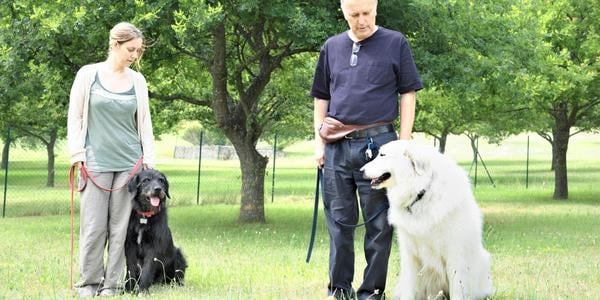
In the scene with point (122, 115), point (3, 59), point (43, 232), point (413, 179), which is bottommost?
point (43, 232)

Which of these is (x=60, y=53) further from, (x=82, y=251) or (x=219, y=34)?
(x=82, y=251)

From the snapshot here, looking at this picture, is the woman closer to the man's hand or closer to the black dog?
the black dog

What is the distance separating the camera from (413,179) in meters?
5.25

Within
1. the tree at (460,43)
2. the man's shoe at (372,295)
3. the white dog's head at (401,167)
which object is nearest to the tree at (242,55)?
the tree at (460,43)

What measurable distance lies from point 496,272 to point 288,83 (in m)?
11.2

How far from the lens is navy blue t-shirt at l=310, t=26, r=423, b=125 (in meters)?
5.52

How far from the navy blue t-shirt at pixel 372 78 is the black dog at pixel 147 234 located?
70.1 inches

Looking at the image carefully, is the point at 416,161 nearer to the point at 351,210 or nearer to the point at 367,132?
the point at 367,132

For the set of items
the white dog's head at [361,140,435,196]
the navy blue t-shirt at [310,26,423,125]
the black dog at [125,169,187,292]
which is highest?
the navy blue t-shirt at [310,26,423,125]

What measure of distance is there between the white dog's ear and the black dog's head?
2271 millimetres

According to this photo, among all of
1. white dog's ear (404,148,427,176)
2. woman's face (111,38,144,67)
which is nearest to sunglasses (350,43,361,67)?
white dog's ear (404,148,427,176)

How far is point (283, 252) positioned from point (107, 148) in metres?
4.62

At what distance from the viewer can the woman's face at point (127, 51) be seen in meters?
6.34

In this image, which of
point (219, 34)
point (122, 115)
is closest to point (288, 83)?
point (219, 34)
